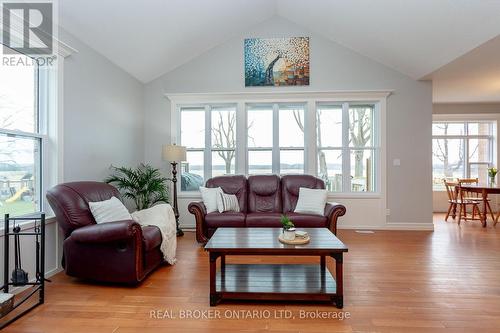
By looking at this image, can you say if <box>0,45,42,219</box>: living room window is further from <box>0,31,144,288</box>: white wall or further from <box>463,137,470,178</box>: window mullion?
<box>463,137,470,178</box>: window mullion

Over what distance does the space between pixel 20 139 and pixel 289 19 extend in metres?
4.43

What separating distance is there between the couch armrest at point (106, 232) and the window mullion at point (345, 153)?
3847 mm

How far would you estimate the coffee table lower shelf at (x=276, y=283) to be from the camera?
2.31 meters

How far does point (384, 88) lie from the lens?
203 inches

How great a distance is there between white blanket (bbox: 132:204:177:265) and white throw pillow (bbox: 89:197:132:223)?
0.97ft

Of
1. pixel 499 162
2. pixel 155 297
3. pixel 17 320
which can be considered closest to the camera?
pixel 17 320

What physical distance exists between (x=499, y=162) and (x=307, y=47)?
553 centimetres

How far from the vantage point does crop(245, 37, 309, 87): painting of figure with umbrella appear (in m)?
5.22

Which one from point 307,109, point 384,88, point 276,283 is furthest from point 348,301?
point 384,88

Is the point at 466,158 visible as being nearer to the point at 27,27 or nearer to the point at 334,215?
the point at 334,215

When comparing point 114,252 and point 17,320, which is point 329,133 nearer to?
point 114,252

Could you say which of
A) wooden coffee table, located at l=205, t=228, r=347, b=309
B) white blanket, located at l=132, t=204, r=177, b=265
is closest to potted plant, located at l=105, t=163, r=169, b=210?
white blanket, located at l=132, t=204, r=177, b=265

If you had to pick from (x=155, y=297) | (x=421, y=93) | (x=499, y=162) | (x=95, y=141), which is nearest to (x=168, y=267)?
(x=155, y=297)

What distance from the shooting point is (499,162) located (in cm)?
690
